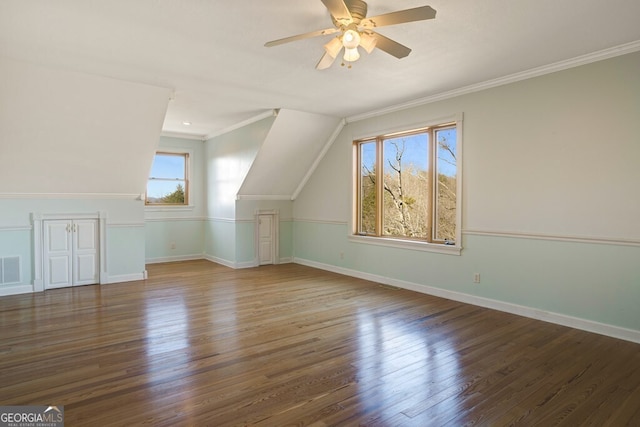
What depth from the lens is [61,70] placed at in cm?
382

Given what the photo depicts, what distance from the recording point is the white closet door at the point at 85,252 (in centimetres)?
527

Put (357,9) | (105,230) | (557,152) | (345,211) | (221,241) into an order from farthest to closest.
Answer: (221,241)
(345,211)
(105,230)
(557,152)
(357,9)

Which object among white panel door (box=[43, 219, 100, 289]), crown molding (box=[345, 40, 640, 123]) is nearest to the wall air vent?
white panel door (box=[43, 219, 100, 289])

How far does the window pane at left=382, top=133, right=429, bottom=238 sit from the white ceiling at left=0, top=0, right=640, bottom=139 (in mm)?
848

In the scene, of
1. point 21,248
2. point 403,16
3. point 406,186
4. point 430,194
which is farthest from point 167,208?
point 403,16

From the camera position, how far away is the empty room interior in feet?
8.21

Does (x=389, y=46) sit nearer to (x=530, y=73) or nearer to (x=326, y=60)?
(x=326, y=60)

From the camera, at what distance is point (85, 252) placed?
5.34 metres

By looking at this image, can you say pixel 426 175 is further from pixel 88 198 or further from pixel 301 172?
pixel 88 198

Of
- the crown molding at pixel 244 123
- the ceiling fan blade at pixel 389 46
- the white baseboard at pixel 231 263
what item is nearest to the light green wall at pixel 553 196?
the ceiling fan blade at pixel 389 46

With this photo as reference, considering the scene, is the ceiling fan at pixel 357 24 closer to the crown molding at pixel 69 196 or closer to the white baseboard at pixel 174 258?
the crown molding at pixel 69 196

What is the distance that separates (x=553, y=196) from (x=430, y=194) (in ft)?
4.85

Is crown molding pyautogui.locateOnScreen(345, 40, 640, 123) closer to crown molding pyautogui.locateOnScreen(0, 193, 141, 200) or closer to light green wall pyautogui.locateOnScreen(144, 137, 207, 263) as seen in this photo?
crown molding pyautogui.locateOnScreen(0, 193, 141, 200)

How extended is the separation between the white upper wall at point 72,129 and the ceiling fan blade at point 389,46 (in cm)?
281
